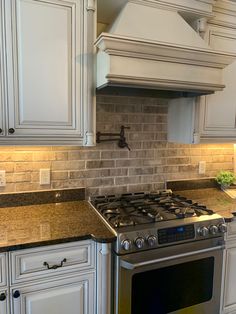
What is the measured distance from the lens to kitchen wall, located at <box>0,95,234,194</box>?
188cm

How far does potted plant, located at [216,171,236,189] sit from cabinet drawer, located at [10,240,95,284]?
4.88 ft

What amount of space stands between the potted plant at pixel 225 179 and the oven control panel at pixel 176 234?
960 millimetres

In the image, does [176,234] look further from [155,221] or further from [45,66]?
[45,66]

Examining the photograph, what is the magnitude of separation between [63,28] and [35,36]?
0.57 feet

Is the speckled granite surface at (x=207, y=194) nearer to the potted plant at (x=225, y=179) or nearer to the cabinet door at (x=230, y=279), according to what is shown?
the potted plant at (x=225, y=179)

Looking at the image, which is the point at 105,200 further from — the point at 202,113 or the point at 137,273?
the point at 202,113

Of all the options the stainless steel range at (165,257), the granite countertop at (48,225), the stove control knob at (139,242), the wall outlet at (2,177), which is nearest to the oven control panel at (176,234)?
the stainless steel range at (165,257)

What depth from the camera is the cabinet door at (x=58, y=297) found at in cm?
136

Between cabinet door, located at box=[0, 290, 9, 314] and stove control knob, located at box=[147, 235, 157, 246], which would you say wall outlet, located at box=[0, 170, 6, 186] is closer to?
cabinet door, located at box=[0, 290, 9, 314]

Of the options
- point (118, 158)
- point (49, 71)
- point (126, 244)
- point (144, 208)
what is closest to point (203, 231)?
point (144, 208)

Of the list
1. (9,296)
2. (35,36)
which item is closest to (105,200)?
(9,296)

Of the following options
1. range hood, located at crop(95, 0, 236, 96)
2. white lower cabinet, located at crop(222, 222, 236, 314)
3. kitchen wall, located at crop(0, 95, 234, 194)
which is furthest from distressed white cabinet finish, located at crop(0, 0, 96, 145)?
white lower cabinet, located at crop(222, 222, 236, 314)

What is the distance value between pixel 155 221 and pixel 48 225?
642mm

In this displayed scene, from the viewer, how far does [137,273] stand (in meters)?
1.52
